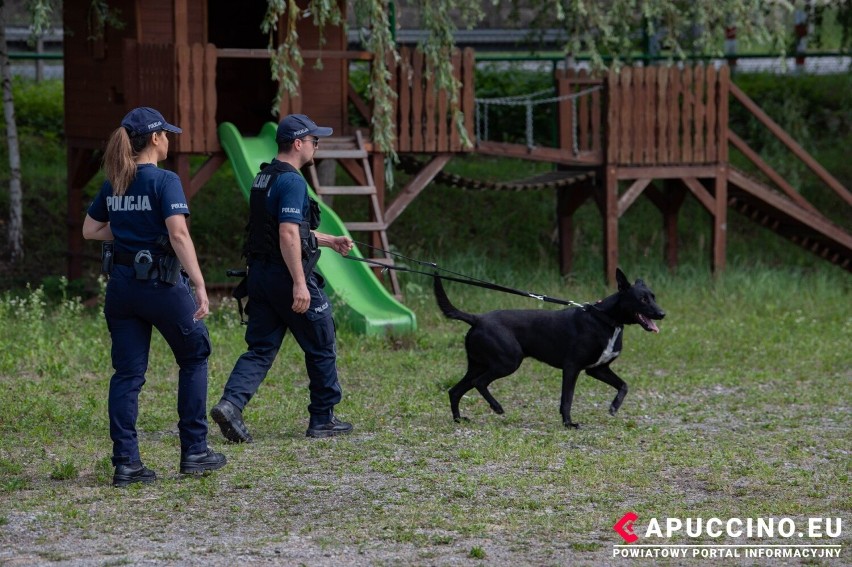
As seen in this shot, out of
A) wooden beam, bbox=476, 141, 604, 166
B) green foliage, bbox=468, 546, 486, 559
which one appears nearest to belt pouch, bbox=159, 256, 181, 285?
green foliage, bbox=468, 546, 486, 559

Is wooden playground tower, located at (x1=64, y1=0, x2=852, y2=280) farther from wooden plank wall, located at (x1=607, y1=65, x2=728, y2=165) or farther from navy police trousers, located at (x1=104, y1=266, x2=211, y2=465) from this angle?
navy police trousers, located at (x1=104, y1=266, x2=211, y2=465)

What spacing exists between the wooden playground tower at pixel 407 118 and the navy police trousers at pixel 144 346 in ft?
20.4

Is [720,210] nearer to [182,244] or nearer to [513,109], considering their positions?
[513,109]

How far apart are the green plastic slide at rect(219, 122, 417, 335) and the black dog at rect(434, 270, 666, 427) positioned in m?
3.30

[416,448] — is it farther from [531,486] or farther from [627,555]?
[627,555]

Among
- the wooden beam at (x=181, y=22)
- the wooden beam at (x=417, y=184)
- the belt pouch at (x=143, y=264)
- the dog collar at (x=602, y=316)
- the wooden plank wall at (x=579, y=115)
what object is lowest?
the dog collar at (x=602, y=316)

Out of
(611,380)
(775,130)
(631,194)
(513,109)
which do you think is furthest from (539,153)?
(611,380)

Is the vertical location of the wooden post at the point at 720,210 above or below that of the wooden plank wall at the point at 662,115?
below

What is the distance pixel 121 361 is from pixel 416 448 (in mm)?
1841

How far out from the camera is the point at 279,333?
775 cm

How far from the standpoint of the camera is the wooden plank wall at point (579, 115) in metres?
15.2

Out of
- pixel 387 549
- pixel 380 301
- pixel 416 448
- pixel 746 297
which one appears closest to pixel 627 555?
pixel 387 549

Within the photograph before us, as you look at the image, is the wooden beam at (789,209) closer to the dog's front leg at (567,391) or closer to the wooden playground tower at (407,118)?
the wooden playground tower at (407,118)

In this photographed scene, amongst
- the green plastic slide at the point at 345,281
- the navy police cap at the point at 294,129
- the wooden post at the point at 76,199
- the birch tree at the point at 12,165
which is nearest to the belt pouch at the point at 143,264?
the navy police cap at the point at 294,129
